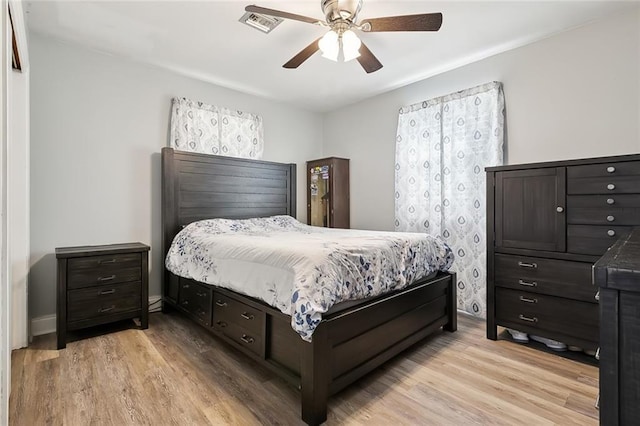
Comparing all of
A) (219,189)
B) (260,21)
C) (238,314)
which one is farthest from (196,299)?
(260,21)

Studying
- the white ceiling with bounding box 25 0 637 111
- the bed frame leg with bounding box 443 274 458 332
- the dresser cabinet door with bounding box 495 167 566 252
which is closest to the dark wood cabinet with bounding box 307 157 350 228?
the white ceiling with bounding box 25 0 637 111

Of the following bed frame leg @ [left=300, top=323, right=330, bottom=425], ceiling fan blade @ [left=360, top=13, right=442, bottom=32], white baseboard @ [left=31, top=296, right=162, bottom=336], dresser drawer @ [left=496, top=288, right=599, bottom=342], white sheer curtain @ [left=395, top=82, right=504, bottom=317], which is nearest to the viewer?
bed frame leg @ [left=300, top=323, right=330, bottom=425]

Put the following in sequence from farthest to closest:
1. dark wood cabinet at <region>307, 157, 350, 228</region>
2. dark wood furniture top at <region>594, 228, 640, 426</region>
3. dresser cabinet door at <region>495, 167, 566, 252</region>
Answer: dark wood cabinet at <region>307, 157, 350, 228</region> < dresser cabinet door at <region>495, 167, 566, 252</region> < dark wood furniture top at <region>594, 228, 640, 426</region>

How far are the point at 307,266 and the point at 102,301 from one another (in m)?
2.06

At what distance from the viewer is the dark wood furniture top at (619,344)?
550 millimetres

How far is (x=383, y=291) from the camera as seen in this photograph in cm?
218

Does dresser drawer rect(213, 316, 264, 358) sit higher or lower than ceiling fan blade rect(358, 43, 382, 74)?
lower

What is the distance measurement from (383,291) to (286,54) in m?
2.45

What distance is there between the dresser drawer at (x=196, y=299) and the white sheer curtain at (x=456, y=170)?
236 cm

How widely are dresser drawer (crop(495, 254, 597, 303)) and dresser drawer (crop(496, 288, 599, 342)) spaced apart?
0.17 ft

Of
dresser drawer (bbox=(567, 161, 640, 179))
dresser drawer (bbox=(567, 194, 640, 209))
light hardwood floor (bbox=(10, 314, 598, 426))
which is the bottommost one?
light hardwood floor (bbox=(10, 314, 598, 426))

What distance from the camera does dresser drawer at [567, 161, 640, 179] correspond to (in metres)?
2.09

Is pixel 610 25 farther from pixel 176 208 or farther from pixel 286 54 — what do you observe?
pixel 176 208

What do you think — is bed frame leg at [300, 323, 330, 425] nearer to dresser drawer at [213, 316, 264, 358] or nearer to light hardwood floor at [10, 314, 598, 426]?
light hardwood floor at [10, 314, 598, 426]
